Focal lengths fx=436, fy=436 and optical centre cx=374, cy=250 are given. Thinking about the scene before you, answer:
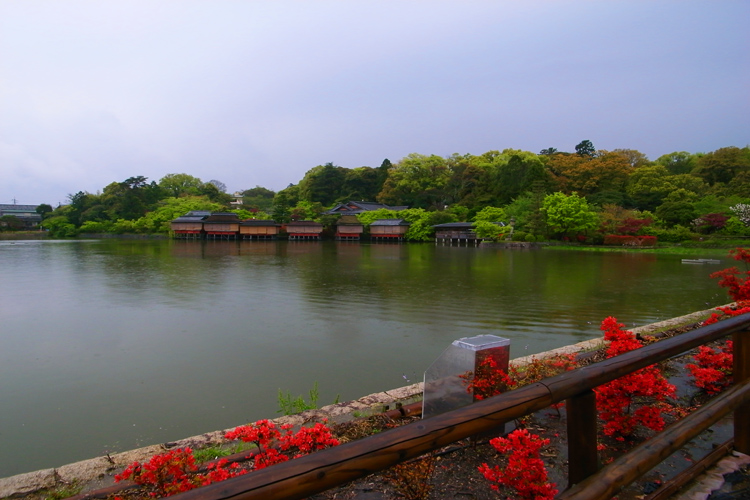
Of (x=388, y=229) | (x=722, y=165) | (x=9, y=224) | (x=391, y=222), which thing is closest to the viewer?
(x=722, y=165)

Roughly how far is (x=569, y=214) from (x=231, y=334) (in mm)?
30375

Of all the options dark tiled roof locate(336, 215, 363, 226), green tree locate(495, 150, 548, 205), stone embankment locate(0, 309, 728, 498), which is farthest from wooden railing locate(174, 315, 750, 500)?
dark tiled roof locate(336, 215, 363, 226)

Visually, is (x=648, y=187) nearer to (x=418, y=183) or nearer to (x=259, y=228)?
(x=418, y=183)

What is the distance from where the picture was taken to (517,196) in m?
41.0

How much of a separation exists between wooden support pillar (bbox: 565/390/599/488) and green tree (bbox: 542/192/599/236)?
1323 inches

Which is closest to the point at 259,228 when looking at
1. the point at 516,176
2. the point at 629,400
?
the point at 516,176

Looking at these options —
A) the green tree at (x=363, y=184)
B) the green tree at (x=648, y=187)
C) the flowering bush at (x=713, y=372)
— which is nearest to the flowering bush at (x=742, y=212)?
the green tree at (x=648, y=187)

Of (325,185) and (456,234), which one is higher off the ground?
(325,185)

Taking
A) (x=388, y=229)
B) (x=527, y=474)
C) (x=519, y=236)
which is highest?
(x=388, y=229)

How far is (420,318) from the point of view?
858 cm

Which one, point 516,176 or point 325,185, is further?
point 325,185

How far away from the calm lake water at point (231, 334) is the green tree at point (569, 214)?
55.2 ft

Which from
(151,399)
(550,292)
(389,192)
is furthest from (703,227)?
(151,399)

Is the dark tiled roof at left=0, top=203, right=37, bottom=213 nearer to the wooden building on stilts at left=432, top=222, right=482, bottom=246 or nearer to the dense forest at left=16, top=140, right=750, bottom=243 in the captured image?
the dense forest at left=16, top=140, right=750, bottom=243
